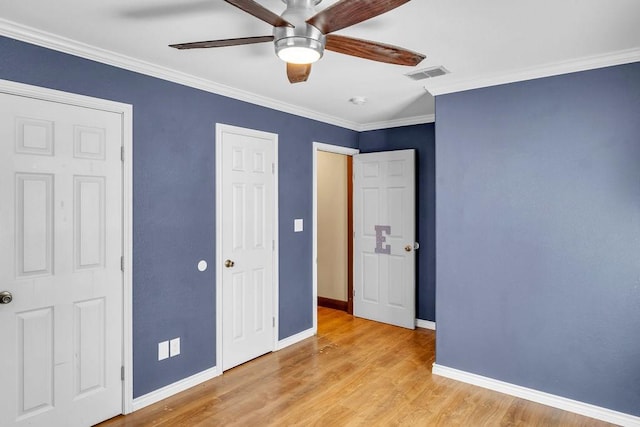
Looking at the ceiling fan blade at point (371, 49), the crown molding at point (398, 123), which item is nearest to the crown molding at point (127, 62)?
the crown molding at point (398, 123)

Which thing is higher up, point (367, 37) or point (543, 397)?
point (367, 37)

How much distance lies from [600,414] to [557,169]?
175 centimetres

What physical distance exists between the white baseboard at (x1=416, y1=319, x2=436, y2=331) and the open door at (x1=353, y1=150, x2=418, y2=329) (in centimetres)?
13

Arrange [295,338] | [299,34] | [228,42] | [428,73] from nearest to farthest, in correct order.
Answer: [299,34], [228,42], [428,73], [295,338]

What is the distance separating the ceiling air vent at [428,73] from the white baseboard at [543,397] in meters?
2.45

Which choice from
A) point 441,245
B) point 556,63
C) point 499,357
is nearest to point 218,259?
point 441,245

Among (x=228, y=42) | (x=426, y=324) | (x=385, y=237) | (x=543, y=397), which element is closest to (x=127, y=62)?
(x=228, y=42)

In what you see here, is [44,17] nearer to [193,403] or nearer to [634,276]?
[193,403]

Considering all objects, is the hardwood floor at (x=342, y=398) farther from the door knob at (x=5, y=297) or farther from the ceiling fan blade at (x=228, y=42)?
the ceiling fan blade at (x=228, y=42)

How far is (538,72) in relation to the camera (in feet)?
9.55

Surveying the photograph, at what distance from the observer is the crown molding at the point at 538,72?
2627mm

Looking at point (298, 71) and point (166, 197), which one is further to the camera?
point (166, 197)

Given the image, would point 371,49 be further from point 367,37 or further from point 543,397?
point 543,397

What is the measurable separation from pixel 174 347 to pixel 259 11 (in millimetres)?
2519
